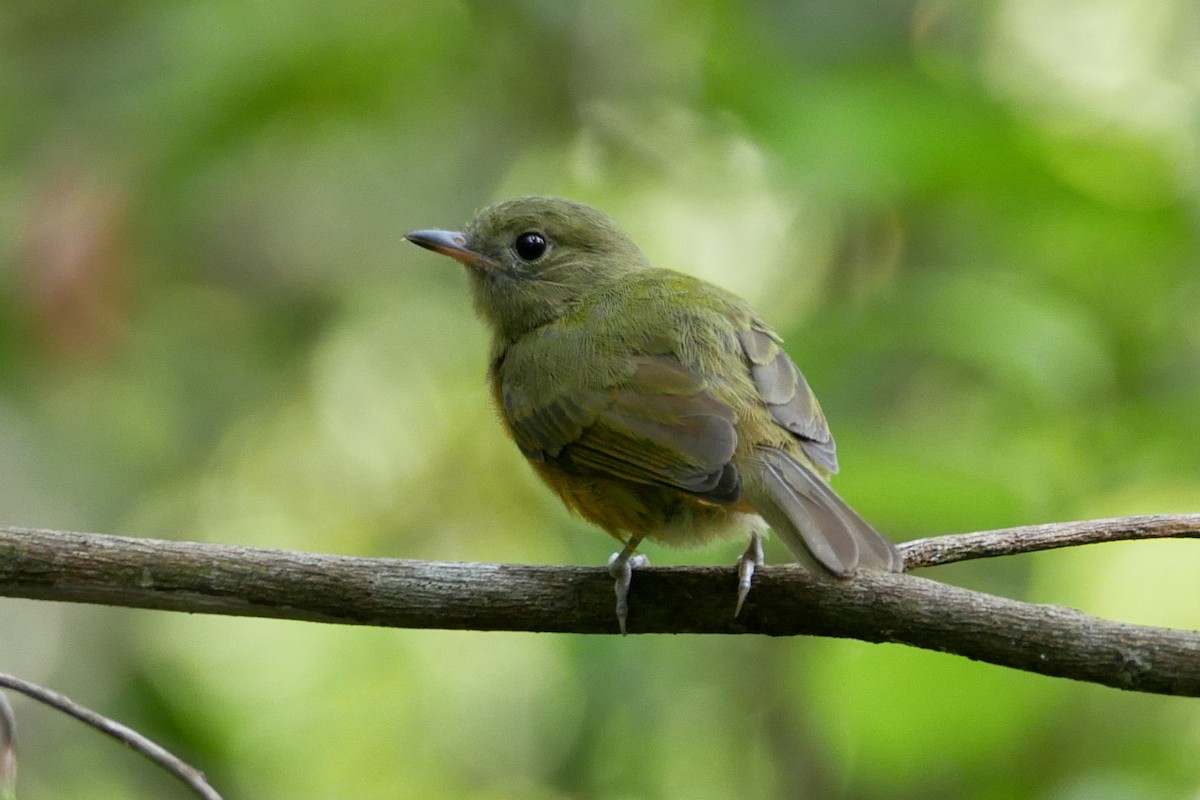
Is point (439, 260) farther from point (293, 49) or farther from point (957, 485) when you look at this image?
point (957, 485)

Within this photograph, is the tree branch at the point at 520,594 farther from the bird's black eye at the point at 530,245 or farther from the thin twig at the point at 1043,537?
the bird's black eye at the point at 530,245

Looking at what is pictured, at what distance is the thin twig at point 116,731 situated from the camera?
220 centimetres

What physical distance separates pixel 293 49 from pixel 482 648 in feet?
9.54

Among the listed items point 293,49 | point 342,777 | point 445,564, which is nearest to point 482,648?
point 342,777

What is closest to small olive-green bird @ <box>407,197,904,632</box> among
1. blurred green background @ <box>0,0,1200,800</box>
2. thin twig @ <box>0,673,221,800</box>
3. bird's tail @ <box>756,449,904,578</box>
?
bird's tail @ <box>756,449,904,578</box>

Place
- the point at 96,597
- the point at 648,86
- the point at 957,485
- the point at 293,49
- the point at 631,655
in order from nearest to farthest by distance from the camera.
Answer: the point at 96,597 → the point at 957,485 → the point at 631,655 → the point at 293,49 → the point at 648,86

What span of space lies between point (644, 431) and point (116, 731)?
1.84 meters

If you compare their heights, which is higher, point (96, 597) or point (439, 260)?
point (439, 260)

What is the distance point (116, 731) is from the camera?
88.9 inches

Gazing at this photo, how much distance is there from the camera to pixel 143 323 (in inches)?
243

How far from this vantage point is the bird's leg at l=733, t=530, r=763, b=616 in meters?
3.10

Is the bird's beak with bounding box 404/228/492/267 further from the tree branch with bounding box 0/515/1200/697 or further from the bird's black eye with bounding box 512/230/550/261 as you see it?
the tree branch with bounding box 0/515/1200/697

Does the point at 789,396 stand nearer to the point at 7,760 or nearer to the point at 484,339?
the point at 7,760

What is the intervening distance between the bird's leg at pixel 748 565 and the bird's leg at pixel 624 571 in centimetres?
24
